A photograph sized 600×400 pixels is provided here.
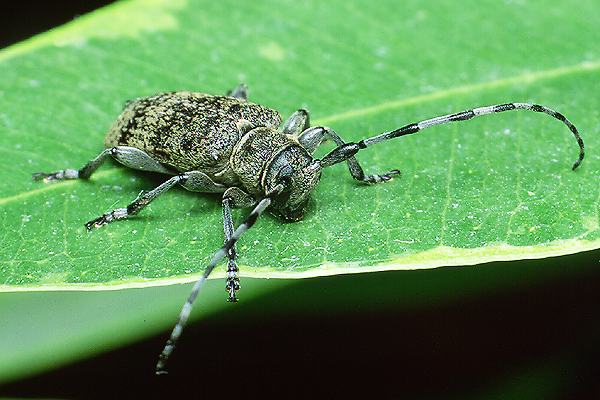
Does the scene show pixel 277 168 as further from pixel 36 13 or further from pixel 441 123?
pixel 36 13

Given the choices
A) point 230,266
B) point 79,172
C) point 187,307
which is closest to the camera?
point 187,307

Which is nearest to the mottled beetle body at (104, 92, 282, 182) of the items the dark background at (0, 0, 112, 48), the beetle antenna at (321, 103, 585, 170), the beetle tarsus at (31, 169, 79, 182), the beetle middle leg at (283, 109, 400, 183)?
the beetle middle leg at (283, 109, 400, 183)

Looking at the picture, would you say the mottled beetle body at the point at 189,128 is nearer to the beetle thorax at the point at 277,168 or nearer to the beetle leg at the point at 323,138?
the beetle thorax at the point at 277,168

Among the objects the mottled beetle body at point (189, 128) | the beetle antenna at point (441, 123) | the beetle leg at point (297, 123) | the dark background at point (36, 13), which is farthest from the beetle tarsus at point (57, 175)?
the dark background at point (36, 13)

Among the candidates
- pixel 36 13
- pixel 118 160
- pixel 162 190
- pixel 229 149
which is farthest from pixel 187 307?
pixel 36 13

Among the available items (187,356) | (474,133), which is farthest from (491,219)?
(187,356)

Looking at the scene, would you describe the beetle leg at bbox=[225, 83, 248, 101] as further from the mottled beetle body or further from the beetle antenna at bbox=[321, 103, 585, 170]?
the beetle antenna at bbox=[321, 103, 585, 170]

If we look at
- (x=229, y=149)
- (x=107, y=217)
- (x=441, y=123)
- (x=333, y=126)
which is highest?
(x=441, y=123)
